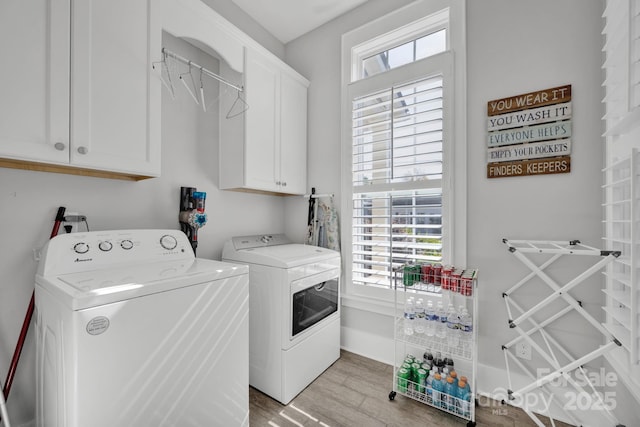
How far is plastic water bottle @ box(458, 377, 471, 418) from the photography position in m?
1.59

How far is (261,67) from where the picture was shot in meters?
2.17

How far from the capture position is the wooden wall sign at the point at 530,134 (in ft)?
5.30

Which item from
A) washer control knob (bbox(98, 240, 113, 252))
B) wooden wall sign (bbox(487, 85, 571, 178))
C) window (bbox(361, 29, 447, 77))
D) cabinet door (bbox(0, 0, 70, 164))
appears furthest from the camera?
window (bbox(361, 29, 447, 77))

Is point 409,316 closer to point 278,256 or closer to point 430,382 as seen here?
point 430,382

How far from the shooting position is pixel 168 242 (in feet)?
5.28

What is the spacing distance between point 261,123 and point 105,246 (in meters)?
1.35

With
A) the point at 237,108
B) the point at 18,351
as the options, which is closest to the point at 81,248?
the point at 18,351

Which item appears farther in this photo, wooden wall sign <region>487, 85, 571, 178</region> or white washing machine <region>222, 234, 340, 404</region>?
white washing machine <region>222, 234, 340, 404</region>

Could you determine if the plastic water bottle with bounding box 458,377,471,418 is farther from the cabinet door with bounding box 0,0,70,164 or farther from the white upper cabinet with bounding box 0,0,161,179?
the cabinet door with bounding box 0,0,70,164

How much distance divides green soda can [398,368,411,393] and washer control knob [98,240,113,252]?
6.26 feet

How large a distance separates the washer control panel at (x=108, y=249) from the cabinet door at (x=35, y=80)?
0.39 metres

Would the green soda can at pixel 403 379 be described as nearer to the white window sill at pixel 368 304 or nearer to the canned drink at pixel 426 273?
the white window sill at pixel 368 304

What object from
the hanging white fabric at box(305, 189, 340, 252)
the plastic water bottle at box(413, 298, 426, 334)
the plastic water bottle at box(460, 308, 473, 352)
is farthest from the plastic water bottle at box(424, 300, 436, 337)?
the hanging white fabric at box(305, 189, 340, 252)

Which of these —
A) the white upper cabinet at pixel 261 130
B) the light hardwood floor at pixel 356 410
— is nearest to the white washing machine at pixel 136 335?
the light hardwood floor at pixel 356 410
